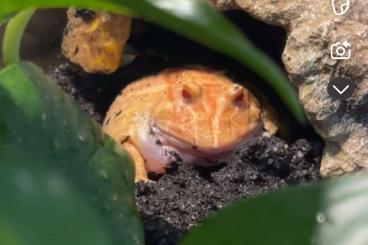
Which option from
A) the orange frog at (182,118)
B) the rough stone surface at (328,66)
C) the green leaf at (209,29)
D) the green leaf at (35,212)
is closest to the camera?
the green leaf at (209,29)

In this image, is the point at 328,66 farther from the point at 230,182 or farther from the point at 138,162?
the point at 138,162

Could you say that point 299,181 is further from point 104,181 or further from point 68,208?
point 68,208

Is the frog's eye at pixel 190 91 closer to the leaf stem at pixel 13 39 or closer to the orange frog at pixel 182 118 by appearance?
the orange frog at pixel 182 118

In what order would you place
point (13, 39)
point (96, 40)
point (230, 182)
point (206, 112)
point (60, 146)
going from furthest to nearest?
point (206, 112) < point (96, 40) < point (230, 182) < point (13, 39) < point (60, 146)

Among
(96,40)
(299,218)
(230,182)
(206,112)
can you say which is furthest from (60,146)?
(206,112)

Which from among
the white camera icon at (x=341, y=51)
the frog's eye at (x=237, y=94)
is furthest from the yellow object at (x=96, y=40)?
the white camera icon at (x=341, y=51)

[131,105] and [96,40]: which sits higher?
[96,40]

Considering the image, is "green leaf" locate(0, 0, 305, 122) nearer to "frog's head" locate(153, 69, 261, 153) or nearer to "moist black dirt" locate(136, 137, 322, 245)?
"moist black dirt" locate(136, 137, 322, 245)
